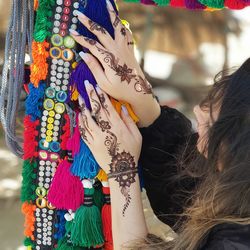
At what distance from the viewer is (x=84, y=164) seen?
87 cm

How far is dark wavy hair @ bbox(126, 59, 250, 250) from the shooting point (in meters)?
0.78

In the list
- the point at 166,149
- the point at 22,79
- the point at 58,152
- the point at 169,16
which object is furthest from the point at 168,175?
the point at 169,16

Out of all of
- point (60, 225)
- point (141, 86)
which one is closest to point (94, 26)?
point (141, 86)

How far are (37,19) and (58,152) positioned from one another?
22 centimetres

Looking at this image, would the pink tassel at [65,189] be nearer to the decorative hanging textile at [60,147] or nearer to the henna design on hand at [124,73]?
the decorative hanging textile at [60,147]

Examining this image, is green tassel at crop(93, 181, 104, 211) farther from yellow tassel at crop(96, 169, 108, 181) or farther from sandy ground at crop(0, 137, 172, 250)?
sandy ground at crop(0, 137, 172, 250)

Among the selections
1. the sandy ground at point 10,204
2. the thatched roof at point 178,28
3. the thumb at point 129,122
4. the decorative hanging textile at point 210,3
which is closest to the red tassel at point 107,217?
the thumb at point 129,122

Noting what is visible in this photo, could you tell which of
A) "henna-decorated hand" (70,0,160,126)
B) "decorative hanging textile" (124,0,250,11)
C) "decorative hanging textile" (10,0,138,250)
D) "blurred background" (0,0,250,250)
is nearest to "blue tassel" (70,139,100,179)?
"decorative hanging textile" (10,0,138,250)

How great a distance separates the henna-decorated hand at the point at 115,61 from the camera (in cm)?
83

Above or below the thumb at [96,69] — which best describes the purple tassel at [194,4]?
above

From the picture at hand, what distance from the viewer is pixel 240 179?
780 millimetres

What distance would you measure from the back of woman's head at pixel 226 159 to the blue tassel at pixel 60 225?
21 centimetres

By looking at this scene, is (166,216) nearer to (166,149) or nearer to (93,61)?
(166,149)

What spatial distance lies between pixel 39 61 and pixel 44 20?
63 mm
